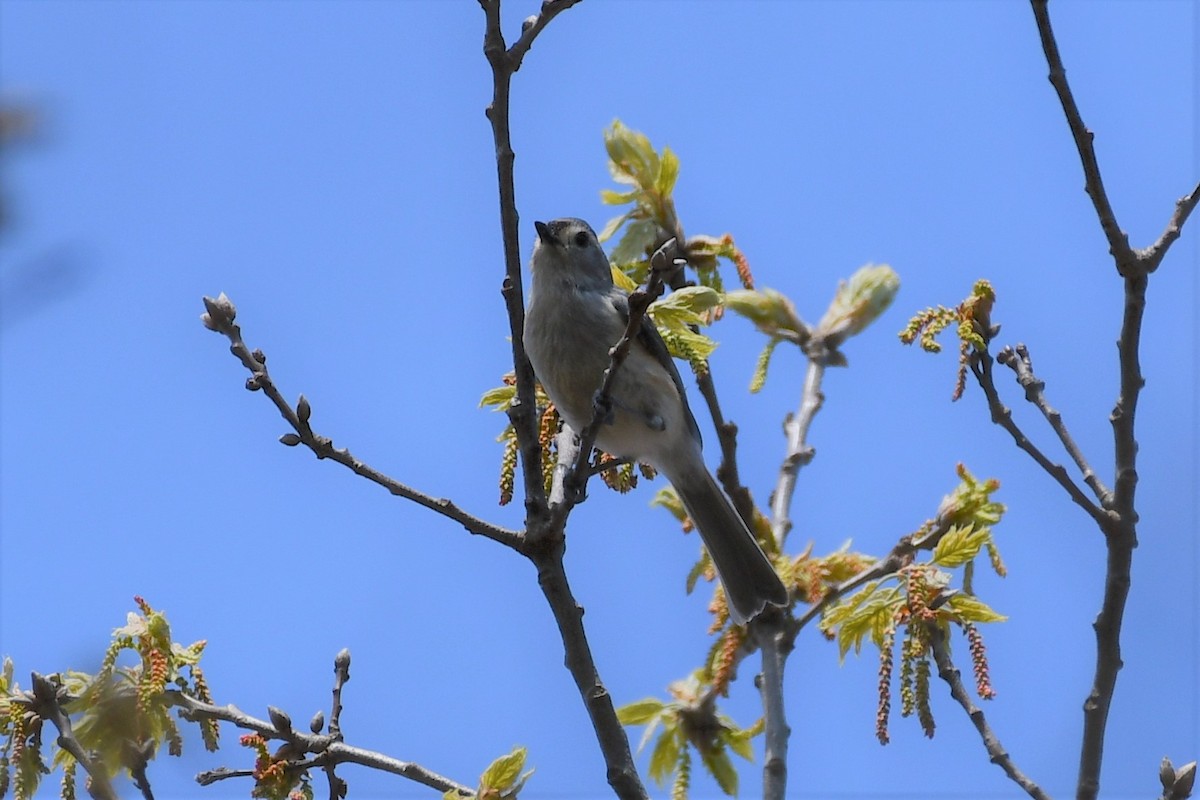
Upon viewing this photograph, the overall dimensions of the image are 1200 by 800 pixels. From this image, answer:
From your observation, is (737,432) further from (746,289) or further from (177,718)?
(177,718)

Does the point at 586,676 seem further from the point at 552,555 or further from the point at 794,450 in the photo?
the point at 794,450

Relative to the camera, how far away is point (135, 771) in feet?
9.70

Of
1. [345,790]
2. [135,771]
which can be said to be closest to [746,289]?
[345,790]

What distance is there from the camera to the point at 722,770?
4695mm

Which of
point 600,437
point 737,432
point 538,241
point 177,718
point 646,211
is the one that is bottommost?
point 177,718

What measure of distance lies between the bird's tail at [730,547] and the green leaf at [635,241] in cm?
105

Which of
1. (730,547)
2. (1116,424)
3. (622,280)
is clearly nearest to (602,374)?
(622,280)

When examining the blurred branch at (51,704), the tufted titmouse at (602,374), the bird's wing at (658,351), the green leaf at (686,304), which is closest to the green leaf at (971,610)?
the tufted titmouse at (602,374)

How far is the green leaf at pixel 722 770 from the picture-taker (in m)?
4.69

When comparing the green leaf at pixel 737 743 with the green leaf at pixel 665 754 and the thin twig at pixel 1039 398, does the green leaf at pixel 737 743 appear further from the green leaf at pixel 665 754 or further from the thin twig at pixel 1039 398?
the thin twig at pixel 1039 398

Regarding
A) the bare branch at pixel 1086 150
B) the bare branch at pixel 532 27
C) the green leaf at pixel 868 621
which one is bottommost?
the green leaf at pixel 868 621

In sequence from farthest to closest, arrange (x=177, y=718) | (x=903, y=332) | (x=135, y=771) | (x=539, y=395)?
1. (x=539, y=395)
2. (x=903, y=332)
3. (x=177, y=718)
4. (x=135, y=771)

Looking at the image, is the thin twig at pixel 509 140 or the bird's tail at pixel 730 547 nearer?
the thin twig at pixel 509 140

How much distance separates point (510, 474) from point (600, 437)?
156 centimetres
